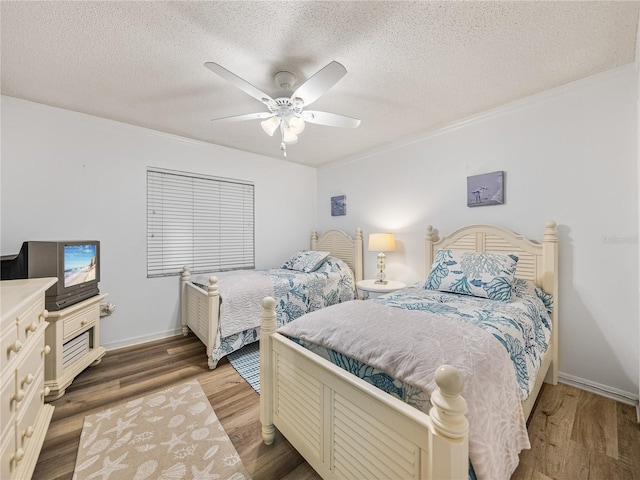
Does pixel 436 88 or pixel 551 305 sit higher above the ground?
pixel 436 88

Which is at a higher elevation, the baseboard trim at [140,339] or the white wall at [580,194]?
the white wall at [580,194]

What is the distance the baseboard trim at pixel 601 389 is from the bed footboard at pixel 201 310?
2.94 m

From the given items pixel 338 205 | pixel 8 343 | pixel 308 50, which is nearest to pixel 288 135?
pixel 308 50

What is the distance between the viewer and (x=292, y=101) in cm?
182

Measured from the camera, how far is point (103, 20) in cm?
145

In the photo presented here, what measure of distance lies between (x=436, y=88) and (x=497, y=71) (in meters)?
0.41

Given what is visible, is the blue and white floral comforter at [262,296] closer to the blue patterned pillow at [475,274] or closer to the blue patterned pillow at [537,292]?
the blue patterned pillow at [475,274]

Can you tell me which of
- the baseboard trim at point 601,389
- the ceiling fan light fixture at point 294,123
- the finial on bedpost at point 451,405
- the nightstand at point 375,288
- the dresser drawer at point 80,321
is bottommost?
the baseboard trim at point 601,389

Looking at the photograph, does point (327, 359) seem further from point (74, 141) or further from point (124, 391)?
point (74, 141)

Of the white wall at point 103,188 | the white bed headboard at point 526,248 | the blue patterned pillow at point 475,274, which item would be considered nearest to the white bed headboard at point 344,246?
the white bed headboard at point 526,248

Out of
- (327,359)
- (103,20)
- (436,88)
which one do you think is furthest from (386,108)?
(327,359)

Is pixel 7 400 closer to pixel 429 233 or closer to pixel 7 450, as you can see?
pixel 7 450

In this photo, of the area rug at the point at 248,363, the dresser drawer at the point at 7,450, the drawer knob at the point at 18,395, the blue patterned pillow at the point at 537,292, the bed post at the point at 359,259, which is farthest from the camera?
the bed post at the point at 359,259

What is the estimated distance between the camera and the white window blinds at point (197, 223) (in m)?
3.01
